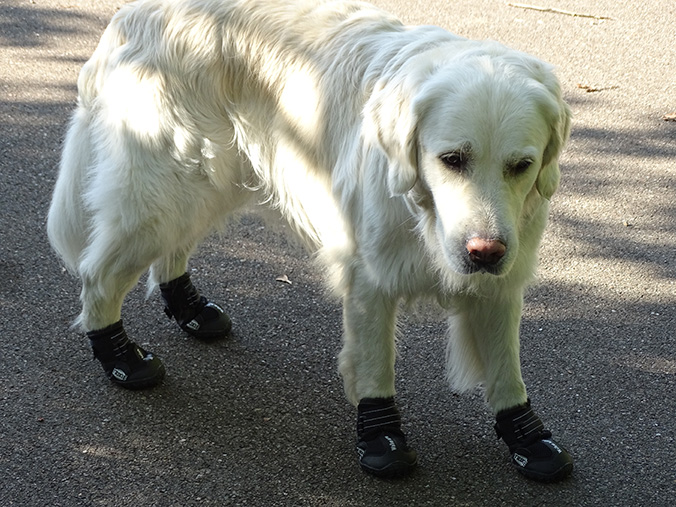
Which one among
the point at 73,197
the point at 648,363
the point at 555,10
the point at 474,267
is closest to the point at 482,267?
the point at 474,267

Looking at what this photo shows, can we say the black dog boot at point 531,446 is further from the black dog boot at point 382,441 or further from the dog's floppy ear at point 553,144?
the dog's floppy ear at point 553,144

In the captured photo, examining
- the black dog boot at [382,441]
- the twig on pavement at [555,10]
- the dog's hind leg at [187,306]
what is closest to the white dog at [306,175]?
the black dog boot at [382,441]

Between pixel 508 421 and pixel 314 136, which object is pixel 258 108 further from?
→ pixel 508 421

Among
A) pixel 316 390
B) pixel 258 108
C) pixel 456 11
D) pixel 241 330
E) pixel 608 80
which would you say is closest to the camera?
pixel 258 108

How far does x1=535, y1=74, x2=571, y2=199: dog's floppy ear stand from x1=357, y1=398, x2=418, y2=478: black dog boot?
102 centimetres

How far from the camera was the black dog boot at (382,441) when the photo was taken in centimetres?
323

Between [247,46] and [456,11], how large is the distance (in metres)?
4.39

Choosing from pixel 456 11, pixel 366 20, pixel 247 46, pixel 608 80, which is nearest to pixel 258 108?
pixel 247 46

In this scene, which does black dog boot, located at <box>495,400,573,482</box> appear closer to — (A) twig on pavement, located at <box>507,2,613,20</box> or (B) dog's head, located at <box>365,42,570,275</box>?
(B) dog's head, located at <box>365,42,570,275</box>

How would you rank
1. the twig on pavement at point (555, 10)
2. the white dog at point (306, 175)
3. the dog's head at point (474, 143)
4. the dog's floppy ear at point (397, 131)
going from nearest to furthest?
1. the dog's head at point (474, 143)
2. the dog's floppy ear at point (397, 131)
3. the white dog at point (306, 175)
4. the twig on pavement at point (555, 10)

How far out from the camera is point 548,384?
3.78 meters

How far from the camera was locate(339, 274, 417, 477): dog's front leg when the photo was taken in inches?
127

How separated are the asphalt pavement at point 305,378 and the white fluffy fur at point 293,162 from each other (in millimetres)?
322

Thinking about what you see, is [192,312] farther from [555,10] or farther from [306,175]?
[555,10]
